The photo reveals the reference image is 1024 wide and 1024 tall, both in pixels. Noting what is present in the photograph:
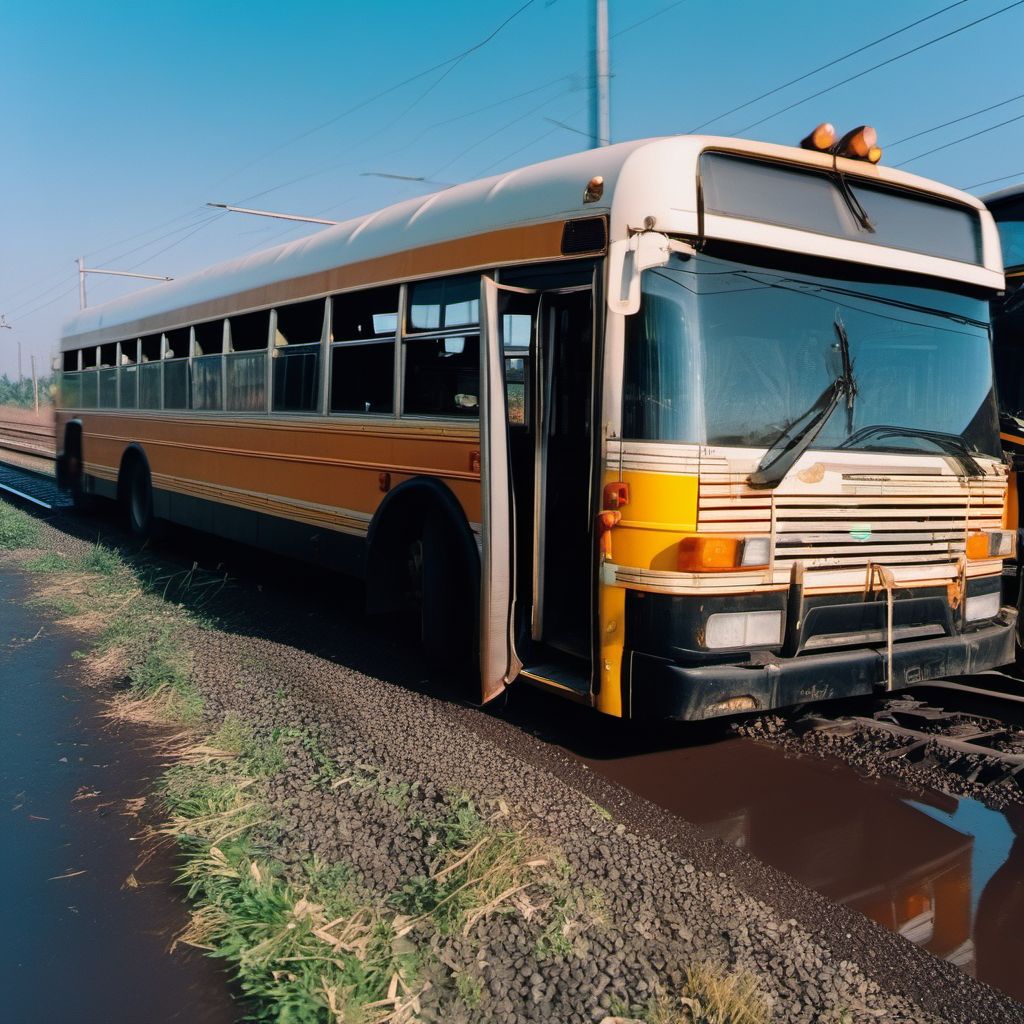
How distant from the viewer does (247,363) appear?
8.72 metres

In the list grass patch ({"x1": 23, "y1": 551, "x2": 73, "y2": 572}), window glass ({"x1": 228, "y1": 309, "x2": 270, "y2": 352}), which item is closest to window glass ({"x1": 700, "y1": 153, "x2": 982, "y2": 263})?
window glass ({"x1": 228, "y1": 309, "x2": 270, "y2": 352})

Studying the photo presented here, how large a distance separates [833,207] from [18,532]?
10885 mm

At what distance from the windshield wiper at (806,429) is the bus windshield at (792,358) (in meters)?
0.02

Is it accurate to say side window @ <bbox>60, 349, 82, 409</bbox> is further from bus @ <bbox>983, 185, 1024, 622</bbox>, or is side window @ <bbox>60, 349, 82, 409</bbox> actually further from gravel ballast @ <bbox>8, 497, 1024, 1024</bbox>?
bus @ <bbox>983, 185, 1024, 622</bbox>

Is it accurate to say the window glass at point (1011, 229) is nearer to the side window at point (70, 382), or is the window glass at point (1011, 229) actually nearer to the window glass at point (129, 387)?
the window glass at point (129, 387)

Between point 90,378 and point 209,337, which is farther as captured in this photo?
point 90,378

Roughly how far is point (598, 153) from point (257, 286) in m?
4.50

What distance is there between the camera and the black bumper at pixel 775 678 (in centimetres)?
436

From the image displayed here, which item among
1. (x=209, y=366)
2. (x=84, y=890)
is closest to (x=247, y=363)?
(x=209, y=366)

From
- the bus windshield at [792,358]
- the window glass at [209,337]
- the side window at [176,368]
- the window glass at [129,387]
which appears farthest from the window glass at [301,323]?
the window glass at [129,387]

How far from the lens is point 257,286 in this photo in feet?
27.9

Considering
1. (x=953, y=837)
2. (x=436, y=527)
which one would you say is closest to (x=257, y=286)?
(x=436, y=527)

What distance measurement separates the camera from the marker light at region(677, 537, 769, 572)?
432 cm

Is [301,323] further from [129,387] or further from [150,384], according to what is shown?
[129,387]
